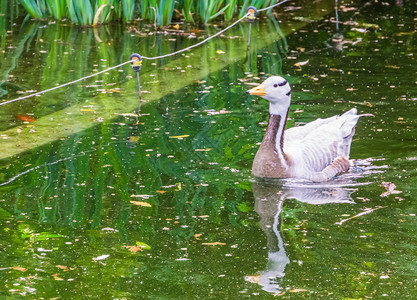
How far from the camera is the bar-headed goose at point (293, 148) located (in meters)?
6.59

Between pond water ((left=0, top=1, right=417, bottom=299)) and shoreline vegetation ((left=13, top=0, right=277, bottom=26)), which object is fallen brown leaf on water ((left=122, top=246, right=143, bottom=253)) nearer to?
pond water ((left=0, top=1, right=417, bottom=299))

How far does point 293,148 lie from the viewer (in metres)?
6.91

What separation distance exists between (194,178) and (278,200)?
2.56 ft

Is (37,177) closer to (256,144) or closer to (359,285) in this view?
(256,144)

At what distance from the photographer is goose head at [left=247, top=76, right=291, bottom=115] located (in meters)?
6.52

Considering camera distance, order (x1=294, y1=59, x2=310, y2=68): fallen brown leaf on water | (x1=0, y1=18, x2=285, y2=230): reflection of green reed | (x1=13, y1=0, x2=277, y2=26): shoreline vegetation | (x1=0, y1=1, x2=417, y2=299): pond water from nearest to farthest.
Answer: (x1=0, y1=1, x2=417, y2=299): pond water < (x1=0, y1=18, x2=285, y2=230): reflection of green reed < (x1=294, y1=59, x2=310, y2=68): fallen brown leaf on water < (x1=13, y1=0, x2=277, y2=26): shoreline vegetation

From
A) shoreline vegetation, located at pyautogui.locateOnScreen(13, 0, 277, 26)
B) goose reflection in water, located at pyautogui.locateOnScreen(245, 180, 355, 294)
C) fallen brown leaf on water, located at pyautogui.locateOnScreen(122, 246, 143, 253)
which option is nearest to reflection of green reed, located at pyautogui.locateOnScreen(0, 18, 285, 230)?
goose reflection in water, located at pyautogui.locateOnScreen(245, 180, 355, 294)

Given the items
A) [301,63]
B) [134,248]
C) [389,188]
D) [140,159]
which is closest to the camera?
[134,248]

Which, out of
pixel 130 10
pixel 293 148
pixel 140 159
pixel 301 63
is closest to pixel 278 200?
pixel 293 148

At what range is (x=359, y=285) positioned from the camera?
486 cm

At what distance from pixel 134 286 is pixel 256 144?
299cm

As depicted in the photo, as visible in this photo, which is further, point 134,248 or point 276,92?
point 276,92

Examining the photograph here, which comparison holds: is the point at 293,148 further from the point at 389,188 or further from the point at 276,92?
the point at 389,188

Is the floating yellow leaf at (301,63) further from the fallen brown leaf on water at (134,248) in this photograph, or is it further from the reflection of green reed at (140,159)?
the fallen brown leaf on water at (134,248)
